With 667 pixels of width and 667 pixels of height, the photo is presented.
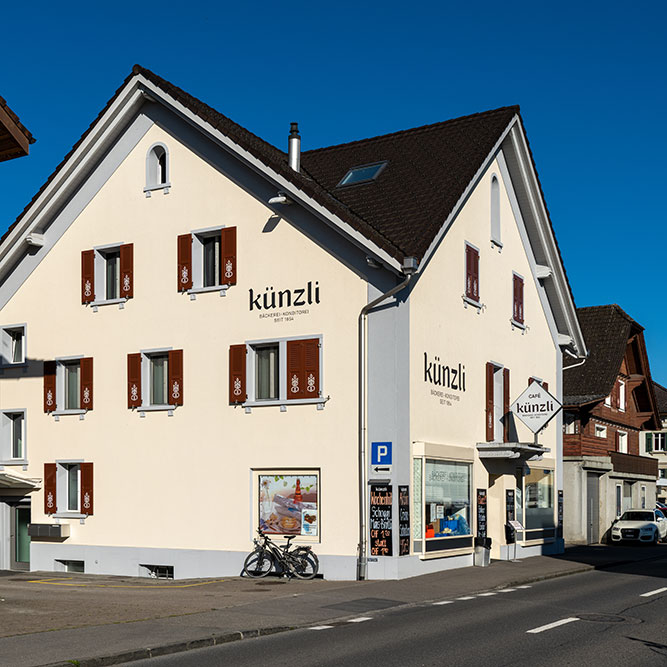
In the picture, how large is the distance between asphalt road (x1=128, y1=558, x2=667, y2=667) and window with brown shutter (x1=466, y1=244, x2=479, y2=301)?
972 centimetres

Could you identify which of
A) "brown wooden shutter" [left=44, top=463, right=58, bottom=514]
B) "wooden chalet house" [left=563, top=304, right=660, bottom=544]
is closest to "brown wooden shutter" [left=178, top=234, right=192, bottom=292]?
"brown wooden shutter" [left=44, top=463, right=58, bottom=514]

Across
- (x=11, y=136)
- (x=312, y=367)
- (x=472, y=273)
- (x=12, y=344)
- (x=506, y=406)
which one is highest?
(x=11, y=136)

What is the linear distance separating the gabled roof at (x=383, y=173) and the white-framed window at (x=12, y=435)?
4059 mm

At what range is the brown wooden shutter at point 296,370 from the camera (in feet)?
77.6

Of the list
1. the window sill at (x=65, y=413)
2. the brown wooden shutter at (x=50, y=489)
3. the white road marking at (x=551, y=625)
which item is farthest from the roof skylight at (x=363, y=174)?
the white road marking at (x=551, y=625)

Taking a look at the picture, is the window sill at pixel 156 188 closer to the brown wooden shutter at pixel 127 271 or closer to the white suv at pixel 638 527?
the brown wooden shutter at pixel 127 271

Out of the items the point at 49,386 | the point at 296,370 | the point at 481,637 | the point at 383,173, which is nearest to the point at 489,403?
the point at 296,370

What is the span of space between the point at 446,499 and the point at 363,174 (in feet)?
29.7

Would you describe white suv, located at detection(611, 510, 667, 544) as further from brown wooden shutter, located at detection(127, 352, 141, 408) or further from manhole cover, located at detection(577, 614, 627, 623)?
manhole cover, located at detection(577, 614, 627, 623)

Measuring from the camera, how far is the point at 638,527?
40.9 m

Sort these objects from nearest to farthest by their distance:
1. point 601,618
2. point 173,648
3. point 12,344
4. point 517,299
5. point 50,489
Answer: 1. point 173,648
2. point 601,618
3. point 50,489
4. point 12,344
5. point 517,299

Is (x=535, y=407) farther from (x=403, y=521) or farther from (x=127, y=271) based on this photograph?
(x=127, y=271)

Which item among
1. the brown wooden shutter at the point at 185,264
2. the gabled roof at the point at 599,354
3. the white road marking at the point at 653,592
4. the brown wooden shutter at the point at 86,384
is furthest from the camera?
the gabled roof at the point at 599,354

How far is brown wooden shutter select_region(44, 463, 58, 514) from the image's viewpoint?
27.1 meters
